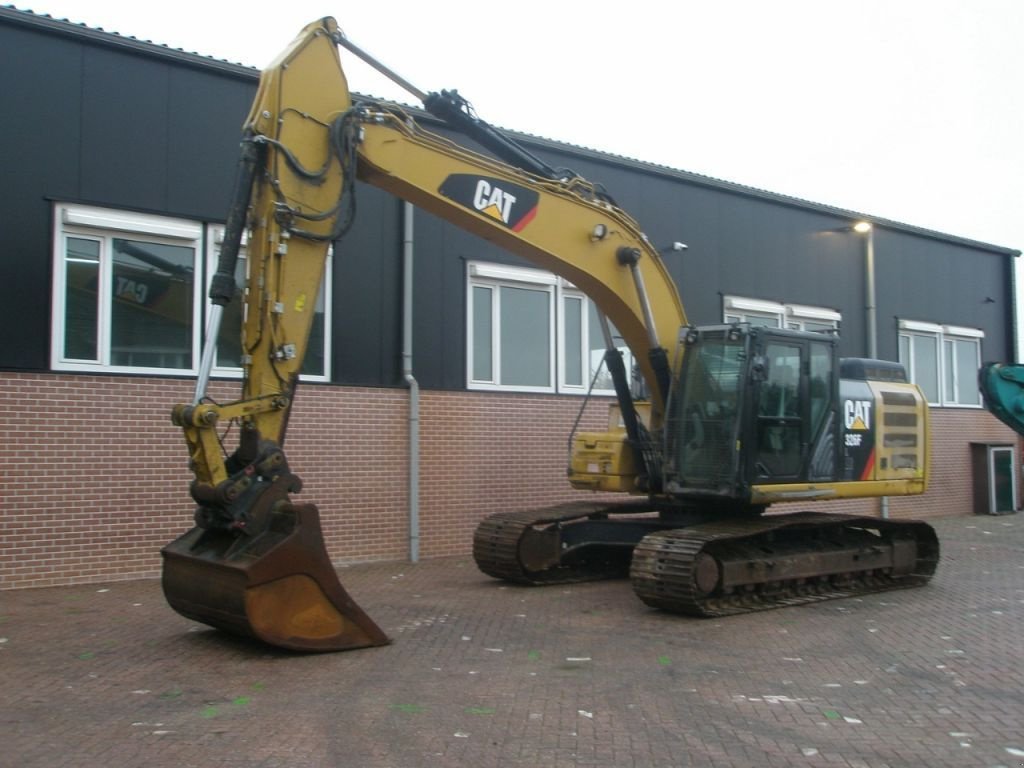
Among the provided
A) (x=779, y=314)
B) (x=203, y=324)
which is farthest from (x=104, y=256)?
(x=779, y=314)

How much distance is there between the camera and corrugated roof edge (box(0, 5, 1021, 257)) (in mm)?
10906

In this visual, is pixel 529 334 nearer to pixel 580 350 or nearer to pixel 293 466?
pixel 580 350

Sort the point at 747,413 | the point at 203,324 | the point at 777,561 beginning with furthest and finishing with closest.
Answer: the point at 203,324, the point at 777,561, the point at 747,413

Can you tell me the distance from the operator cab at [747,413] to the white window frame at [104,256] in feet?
19.0

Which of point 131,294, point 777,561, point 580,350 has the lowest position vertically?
point 777,561

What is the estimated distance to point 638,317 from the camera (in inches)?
406

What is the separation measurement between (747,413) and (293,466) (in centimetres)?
559

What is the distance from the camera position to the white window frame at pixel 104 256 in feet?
35.7

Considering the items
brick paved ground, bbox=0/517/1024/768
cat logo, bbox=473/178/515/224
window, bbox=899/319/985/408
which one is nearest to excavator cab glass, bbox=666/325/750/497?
brick paved ground, bbox=0/517/1024/768

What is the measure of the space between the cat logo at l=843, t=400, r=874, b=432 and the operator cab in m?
0.32

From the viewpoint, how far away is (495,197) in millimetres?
9055

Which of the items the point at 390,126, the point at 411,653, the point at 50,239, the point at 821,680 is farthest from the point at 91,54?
the point at 821,680

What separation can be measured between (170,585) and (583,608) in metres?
4.01

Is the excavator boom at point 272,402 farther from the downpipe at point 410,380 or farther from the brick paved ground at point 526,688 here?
the downpipe at point 410,380
